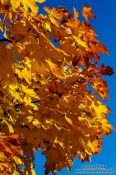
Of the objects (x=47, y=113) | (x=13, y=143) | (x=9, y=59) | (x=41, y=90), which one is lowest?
(x=13, y=143)

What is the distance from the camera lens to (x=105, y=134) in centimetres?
683

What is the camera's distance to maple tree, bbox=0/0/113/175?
143 inches

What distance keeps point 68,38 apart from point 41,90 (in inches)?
52.3

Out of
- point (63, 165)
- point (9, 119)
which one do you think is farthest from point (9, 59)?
point (63, 165)

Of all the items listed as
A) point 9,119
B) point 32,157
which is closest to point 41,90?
point 9,119

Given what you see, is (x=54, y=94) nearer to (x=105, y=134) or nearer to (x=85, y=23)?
(x=85, y=23)

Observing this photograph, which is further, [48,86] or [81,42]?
[48,86]

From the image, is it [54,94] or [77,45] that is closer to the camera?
[77,45]

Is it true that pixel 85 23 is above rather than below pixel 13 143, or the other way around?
above

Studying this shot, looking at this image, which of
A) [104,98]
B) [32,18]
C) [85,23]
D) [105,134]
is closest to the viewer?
[32,18]

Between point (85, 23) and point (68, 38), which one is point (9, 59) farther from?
point (85, 23)

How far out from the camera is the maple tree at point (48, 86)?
11.9 ft

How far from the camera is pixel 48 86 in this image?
17.2 feet

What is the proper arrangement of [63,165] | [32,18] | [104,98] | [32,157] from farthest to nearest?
[63,165] < [32,157] < [104,98] < [32,18]
